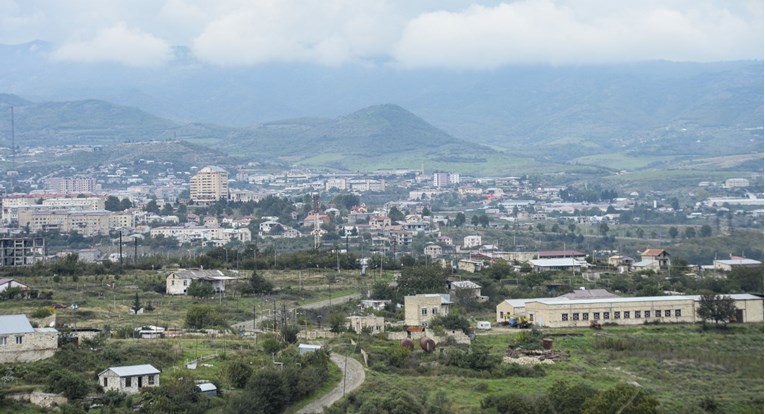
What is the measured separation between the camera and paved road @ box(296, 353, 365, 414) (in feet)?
65.7

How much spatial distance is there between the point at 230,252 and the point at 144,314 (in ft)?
47.4

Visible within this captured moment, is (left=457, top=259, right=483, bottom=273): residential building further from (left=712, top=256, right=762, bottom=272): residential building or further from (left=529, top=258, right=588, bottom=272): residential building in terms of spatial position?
→ (left=712, top=256, right=762, bottom=272): residential building

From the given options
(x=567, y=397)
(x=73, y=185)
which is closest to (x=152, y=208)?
(x=73, y=185)

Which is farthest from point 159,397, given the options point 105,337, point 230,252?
point 230,252

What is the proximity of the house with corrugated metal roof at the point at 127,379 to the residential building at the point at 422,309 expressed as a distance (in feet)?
33.2

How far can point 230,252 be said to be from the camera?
44.1 metres

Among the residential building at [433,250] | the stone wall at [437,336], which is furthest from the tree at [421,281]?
the residential building at [433,250]

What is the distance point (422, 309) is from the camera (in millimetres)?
29781

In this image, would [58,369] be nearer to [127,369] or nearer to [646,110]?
[127,369]

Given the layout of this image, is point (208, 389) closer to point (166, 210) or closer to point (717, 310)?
point (717, 310)

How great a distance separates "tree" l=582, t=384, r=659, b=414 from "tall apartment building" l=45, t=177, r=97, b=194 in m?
88.3

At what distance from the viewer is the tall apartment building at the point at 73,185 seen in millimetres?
104625

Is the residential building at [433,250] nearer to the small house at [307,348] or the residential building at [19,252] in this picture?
the residential building at [19,252]

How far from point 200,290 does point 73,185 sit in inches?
2912
